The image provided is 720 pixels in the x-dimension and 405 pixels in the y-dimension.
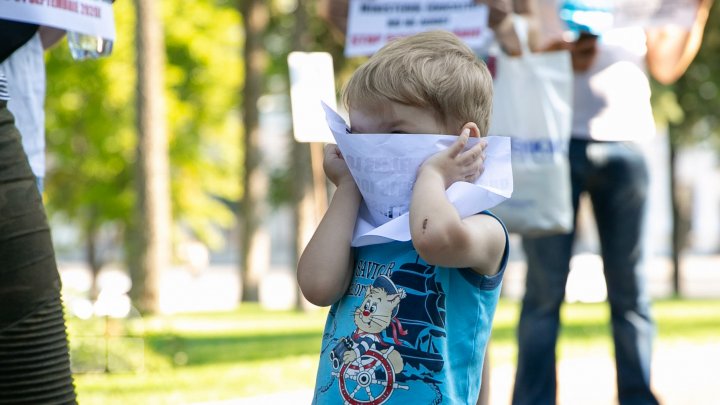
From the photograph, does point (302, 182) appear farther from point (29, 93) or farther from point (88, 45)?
point (29, 93)

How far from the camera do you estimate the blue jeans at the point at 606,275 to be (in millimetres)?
4980

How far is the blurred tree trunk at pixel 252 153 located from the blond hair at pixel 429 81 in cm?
2013

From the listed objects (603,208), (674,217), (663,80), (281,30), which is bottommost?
(674,217)

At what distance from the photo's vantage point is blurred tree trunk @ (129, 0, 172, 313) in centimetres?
1666

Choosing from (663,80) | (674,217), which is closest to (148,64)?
(663,80)

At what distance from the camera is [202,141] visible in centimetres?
2795

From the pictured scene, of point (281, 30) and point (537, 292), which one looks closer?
point (537, 292)

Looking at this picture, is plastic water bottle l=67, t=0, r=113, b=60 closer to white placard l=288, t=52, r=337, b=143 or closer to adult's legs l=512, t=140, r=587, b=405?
white placard l=288, t=52, r=337, b=143

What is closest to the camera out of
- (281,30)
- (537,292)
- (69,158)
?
(537,292)

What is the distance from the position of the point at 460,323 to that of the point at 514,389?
8.45 ft

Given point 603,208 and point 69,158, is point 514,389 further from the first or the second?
point 69,158

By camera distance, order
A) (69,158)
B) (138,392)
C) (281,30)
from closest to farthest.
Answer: (138,392) → (281,30) → (69,158)

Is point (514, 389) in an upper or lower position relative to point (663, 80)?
lower

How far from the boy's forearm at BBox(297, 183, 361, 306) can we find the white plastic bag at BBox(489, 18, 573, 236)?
1.99 metres
